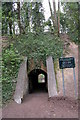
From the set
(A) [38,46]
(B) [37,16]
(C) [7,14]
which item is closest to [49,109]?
(A) [38,46]

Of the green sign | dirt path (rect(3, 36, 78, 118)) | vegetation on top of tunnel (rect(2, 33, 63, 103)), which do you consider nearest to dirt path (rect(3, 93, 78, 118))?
dirt path (rect(3, 36, 78, 118))

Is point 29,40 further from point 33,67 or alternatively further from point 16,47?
point 33,67

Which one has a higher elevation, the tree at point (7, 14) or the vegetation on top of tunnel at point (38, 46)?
the tree at point (7, 14)

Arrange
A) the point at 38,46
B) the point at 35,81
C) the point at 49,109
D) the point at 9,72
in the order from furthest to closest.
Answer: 1. the point at 35,81
2. the point at 38,46
3. the point at 9,72
4. the point at 49,109

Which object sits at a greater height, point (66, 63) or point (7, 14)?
point (7, 14)

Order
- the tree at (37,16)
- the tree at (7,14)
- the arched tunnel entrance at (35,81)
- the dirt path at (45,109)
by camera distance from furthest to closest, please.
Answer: the tree at (37,16), the tree at (7,14), the arched tunnel entrance at (35,81), the dirt path at (45,109)

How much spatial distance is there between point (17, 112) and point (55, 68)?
A: 4047mm

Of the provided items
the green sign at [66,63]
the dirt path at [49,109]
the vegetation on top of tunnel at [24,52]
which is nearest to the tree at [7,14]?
the vegetation on top of tunnel at [24,52]

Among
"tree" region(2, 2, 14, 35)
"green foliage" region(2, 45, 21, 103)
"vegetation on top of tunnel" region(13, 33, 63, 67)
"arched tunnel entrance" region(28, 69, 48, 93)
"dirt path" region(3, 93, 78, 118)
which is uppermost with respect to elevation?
"tree" region(2, 2, 14, 35)

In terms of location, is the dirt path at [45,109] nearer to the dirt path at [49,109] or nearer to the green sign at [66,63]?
the dirt path at [49,109]

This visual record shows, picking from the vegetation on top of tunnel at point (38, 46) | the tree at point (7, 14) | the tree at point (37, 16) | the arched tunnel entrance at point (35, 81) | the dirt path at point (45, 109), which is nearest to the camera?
the dirt path at point (45, 109)

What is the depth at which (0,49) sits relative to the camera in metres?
9.28

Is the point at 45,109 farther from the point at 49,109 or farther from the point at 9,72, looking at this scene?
the point at 9,72

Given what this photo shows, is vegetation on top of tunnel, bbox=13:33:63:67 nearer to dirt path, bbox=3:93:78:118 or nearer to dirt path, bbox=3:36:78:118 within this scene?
dirt path, bbox=3:36:78:118
